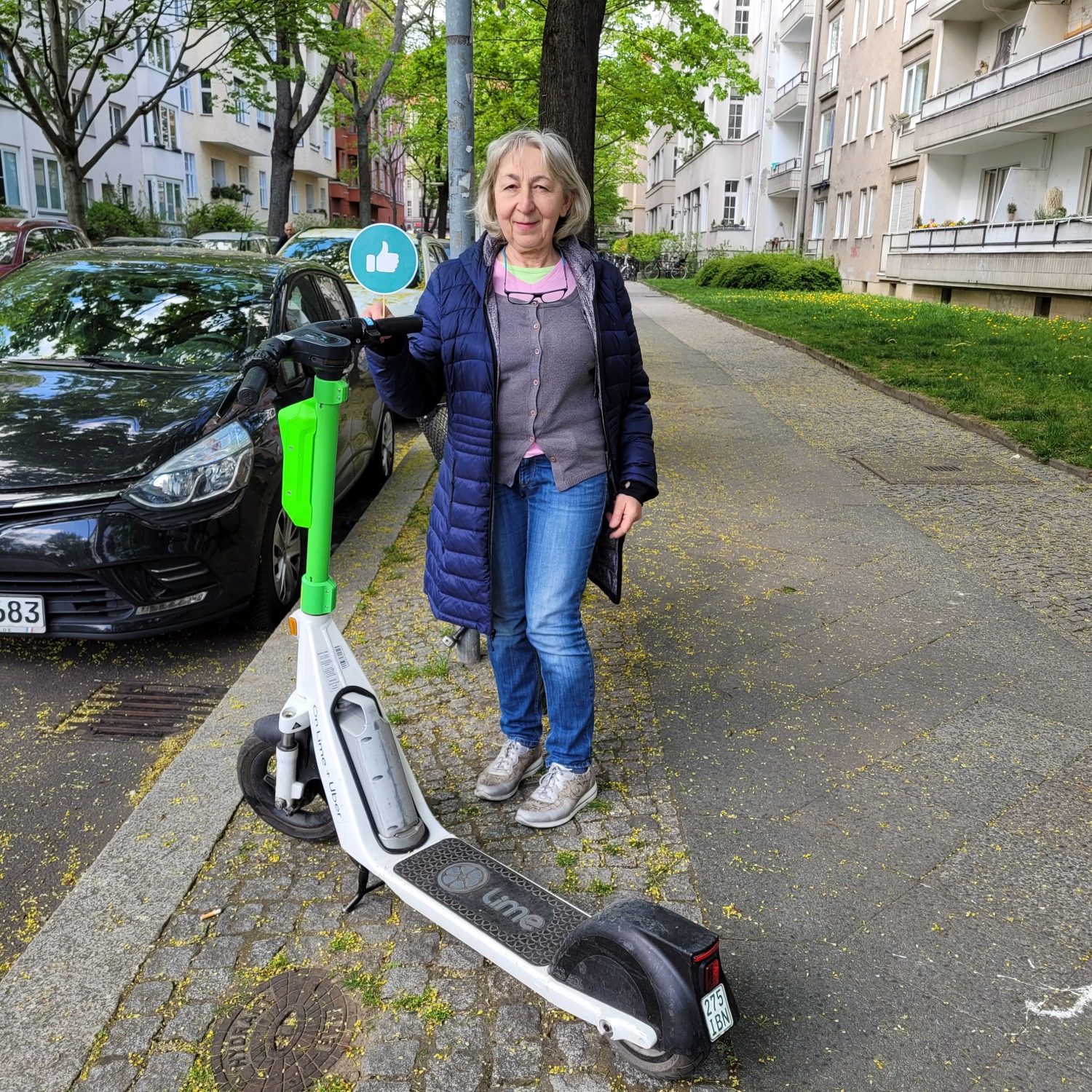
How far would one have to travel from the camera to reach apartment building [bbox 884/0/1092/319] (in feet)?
66.1

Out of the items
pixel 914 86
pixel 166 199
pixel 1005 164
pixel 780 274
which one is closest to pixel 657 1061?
pixel 1005 164

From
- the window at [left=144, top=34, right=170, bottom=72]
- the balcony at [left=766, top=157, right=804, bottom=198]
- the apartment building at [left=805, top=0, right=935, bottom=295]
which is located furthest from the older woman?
the balcony at [left=766, top=157, right=804, bottom=198]

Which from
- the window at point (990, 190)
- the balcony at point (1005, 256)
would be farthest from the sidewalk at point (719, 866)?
the window at point (990, 190)

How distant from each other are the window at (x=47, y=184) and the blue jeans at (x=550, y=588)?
102ft

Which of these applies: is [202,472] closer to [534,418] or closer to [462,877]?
[534,418]

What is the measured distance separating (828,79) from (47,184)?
27.3m

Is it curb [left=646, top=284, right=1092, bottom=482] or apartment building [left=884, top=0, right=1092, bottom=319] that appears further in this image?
apartment building [left=884, top=0, right=1092, bottom=319]

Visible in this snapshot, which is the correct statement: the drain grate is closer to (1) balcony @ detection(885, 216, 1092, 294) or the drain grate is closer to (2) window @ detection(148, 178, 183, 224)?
(1) balcony @ detection(885, 216, 1092, 294)

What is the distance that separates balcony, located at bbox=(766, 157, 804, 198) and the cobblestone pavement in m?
41.5

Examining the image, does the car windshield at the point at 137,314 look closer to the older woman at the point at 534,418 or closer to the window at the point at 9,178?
the older woman at the point at 534,418

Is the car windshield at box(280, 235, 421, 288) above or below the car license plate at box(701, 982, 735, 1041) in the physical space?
above

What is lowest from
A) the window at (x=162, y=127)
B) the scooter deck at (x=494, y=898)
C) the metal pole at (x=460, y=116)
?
the scooter deck at (x=494, y=898)

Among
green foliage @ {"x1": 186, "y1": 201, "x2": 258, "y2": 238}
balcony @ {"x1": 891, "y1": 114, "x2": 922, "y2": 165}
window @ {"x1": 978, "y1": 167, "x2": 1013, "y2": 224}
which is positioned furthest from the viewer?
green foliage @ {"x1": 186, "y1": 201, "x2": 258, "y2": 238}

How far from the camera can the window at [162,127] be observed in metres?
37.2
